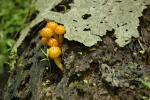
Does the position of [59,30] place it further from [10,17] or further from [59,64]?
[10,17]

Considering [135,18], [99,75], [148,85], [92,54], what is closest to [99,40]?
[92,54]

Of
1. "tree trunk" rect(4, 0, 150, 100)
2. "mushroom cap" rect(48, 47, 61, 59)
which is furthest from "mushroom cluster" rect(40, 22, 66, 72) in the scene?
"tree trunk" rect(4, 0, 150, 100)

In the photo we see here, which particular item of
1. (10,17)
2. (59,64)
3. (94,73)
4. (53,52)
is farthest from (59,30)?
(10,17)

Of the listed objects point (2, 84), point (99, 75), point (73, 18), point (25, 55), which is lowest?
point (2, 84)

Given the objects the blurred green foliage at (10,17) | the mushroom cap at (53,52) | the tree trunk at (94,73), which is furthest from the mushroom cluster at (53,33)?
the blurred green foliage at (10,17)

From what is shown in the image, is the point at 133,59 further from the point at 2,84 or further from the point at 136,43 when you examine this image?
the point at 2,84

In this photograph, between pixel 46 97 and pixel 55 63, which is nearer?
pixel 46 97

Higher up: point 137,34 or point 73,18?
point 73,18
